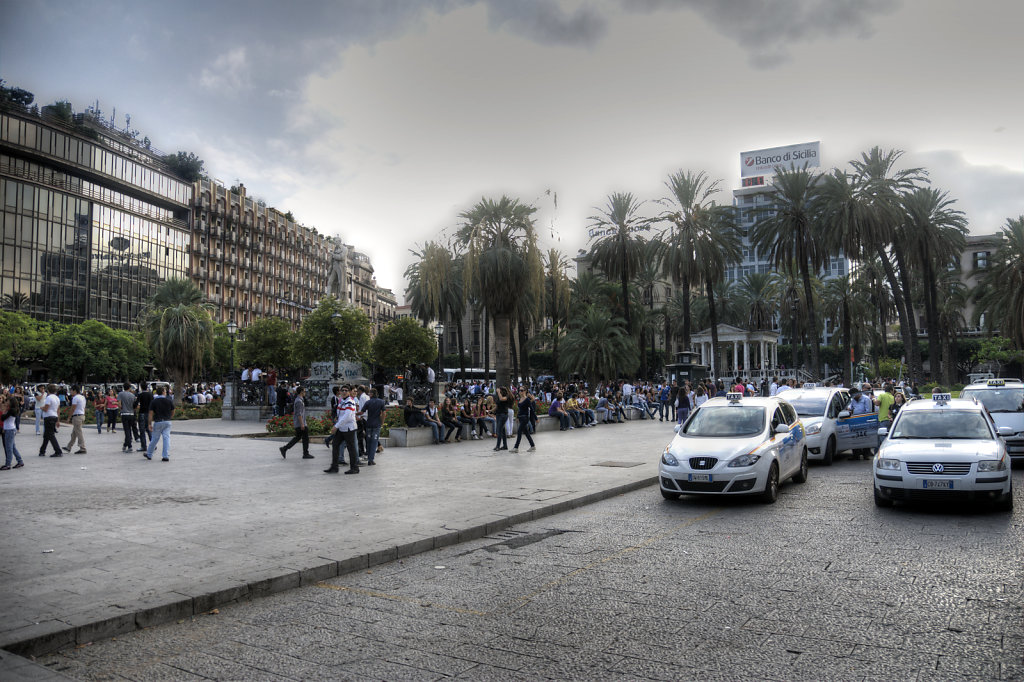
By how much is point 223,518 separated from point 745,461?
7.18 m

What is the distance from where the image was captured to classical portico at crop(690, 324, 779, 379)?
213ft

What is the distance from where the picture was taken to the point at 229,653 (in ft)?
16.1

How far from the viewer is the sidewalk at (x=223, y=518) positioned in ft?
19.0

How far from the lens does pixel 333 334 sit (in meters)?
31.7

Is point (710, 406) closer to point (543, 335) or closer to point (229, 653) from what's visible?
point (229, 653)

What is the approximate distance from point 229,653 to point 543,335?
54946 millimetres

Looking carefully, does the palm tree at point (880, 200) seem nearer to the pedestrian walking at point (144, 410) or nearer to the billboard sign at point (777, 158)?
the pedestrian walking at point (144, 410)

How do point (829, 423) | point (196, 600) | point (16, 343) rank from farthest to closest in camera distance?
point (16, 343) → point (829, 423) → point (196, 600)

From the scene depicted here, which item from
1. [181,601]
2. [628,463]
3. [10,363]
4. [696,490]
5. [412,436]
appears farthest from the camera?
[10,363]

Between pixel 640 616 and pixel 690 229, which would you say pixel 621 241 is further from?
pixel 640 616

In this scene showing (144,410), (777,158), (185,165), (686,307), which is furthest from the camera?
(777,158)

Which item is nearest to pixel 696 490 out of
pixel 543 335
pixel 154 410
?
pixel 154 410

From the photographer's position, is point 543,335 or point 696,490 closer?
point 696,490

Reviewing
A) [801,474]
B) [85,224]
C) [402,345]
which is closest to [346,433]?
[801,474]
